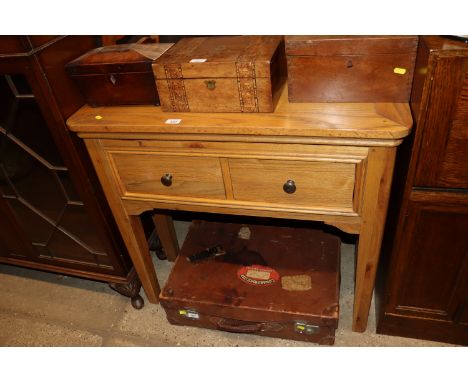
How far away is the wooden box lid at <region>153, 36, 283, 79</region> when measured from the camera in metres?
1.10

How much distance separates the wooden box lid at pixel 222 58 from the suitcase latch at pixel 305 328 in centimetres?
93

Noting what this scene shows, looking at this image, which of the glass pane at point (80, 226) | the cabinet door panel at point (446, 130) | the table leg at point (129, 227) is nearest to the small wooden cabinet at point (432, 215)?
the cabinet door panel at point (446, 130)

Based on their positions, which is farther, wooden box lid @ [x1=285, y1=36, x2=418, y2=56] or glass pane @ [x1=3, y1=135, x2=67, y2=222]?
glass pane @ [x1=3, y1=135, x2=67, y2=222]

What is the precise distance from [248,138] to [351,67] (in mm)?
350

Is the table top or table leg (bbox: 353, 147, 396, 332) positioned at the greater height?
the table top

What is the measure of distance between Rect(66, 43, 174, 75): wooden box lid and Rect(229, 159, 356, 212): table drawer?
0.42 meters

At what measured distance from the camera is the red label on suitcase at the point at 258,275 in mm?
1568

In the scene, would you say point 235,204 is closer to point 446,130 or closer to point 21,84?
point 446,130

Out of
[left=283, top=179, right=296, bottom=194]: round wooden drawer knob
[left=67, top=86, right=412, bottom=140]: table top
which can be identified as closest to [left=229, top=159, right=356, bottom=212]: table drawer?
[left=283, top=179, right=296, bottom=194]: round wooden drawer knob

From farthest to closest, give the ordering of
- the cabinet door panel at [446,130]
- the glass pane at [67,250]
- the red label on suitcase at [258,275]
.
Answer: the glass pane at [67,250], the red label on suitcase at [258,275], the cabinet door panel at [446,130]

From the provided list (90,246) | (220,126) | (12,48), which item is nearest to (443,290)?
(220,126)

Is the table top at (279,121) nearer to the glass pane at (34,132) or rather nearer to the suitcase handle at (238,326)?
the glass pane at (34,132)

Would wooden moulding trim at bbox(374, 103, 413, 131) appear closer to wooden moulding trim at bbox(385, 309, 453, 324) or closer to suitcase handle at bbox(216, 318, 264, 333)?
wooden moulding trim at bbox(385, 309, 453, 324)

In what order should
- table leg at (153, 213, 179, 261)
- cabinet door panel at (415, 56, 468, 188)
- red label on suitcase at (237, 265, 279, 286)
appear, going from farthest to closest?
table leg at (153, 213, 179, 261) → red label on suitcase at (237, 265, 279, 286) → cabinet door panel at (415, 56, 468, 188)
